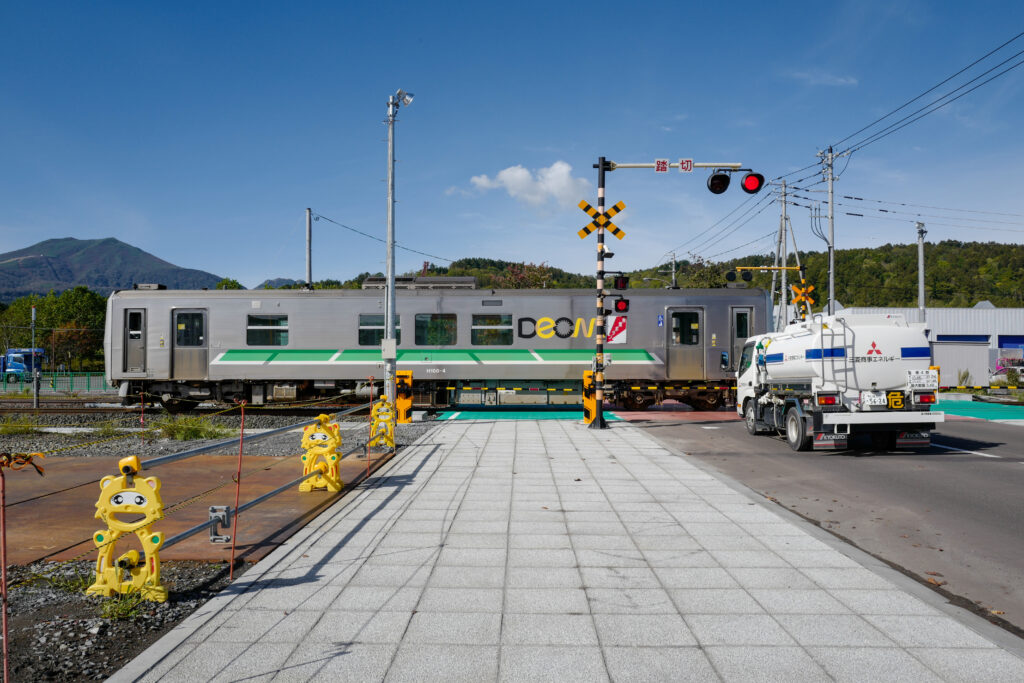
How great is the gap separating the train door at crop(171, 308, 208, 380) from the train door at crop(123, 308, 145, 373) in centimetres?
99

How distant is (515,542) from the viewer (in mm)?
6383

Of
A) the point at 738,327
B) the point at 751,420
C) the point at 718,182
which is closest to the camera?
the point at 718,182

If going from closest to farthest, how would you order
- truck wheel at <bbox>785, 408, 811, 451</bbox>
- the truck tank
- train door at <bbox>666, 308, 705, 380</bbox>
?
the truck tank
truck wheel at <bbox>785, 408, 811, 451</bbox>
train door at <bbox>666, 308, 705, 380</bbox>

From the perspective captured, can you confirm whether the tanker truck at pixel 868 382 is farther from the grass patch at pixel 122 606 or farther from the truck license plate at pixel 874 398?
the grass patch at pixel 122 606

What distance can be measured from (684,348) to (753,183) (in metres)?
7.98

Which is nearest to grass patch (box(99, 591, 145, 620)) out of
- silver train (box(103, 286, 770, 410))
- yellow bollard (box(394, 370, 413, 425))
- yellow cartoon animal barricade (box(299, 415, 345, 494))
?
yellow cartoon animal barricade (box(299, 415, 345, 494))

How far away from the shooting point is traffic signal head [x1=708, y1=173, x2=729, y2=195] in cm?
1418

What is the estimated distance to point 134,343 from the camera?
66.9ft

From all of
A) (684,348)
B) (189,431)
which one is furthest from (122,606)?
(684,348)

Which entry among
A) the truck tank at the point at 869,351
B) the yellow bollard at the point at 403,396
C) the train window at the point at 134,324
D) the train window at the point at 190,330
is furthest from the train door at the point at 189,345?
the truck tank at the point at 869,351

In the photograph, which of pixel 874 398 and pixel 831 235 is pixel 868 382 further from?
pixel 831 235

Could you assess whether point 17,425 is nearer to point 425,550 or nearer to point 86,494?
point 86,494

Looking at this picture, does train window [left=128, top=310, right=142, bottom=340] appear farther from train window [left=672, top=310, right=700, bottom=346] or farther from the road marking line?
the road marking line

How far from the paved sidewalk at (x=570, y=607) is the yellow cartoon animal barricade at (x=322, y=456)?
33.4 inches
